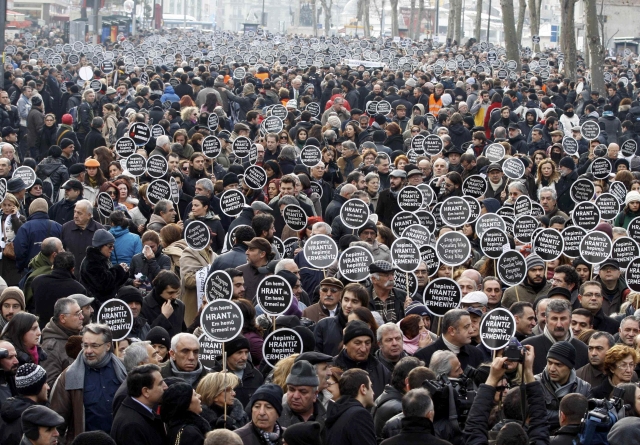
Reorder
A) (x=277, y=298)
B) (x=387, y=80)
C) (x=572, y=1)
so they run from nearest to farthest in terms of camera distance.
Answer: (x=277, y=298)
(x=387, y=80)
(x=572, y=1)

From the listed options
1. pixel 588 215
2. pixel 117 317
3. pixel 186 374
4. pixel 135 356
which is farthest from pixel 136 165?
pixel 186 374

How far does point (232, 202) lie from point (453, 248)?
9.16 ft

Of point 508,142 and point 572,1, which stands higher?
point 572,1

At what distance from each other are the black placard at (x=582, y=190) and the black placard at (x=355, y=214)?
3.55 metres

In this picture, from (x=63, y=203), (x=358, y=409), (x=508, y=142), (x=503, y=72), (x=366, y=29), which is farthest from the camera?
(x=366, y=29)

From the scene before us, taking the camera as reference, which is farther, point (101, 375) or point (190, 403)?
point (101, 375)

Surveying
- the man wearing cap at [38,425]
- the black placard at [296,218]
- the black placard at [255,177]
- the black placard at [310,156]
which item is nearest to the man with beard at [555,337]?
the man wearing cap at [38,425]

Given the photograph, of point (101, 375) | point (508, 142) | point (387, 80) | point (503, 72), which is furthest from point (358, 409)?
point (503, 72)

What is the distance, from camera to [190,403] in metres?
6.36

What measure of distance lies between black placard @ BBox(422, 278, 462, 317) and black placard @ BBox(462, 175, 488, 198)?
4.79 meters

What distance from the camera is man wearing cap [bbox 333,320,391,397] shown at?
24.6 feet

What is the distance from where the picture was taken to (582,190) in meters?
14.0

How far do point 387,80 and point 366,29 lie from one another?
53.1 metres

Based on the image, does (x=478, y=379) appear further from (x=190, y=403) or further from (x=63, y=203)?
(x=63, y=203)
